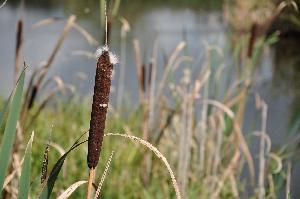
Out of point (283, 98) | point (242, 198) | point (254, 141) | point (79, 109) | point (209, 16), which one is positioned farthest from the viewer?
point (209, 16)

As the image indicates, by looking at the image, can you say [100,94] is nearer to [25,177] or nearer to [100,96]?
[100,96]

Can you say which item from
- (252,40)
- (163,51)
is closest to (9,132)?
(252,40)

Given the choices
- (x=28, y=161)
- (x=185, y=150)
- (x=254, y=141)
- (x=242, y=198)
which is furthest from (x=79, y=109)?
(x=28, y=161)

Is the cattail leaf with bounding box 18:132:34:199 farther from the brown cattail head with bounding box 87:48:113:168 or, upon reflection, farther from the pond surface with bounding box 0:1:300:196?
the pond surface with bounding box 0:1:300:196

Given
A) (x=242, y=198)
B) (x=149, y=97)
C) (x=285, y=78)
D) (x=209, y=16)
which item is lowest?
(x=242, y=198)

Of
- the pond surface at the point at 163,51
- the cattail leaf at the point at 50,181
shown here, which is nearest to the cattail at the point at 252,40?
the pond surface at the point at 163,51

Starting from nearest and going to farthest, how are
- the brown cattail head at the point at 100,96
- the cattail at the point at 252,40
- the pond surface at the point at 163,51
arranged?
the brown cattail head at the point at 100,96 → the cattail at the point at 252,40 → the pond surface at the point at 163,51

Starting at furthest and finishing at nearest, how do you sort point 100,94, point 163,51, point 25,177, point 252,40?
point 163,51 < point 252,40 < point 25,177 < point 100,94

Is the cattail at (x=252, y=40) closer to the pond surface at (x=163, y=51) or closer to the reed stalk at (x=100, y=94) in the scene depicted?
the pond surface at (x=163, y=51)

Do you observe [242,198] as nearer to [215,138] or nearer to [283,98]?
[215,138]
